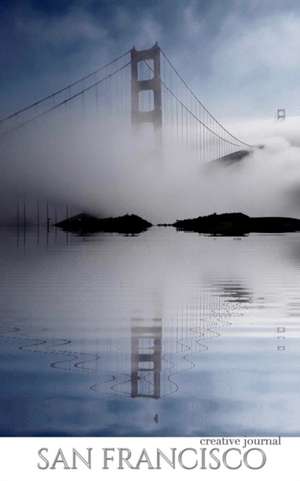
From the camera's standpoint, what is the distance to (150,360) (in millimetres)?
4375

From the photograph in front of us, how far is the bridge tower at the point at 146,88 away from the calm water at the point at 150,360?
40.4 ft

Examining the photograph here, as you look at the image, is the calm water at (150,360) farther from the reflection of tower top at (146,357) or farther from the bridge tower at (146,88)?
the bridge tower at (146,88)

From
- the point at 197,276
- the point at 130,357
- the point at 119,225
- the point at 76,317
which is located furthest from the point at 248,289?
the point at 119,225

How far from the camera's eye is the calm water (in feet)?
10.8

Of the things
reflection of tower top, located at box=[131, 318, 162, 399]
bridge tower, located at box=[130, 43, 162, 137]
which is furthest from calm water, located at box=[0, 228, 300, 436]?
bridge tower, located at box=[130, 43, 162, 137]

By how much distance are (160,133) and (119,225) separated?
50.8 ft

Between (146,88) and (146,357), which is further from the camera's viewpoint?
(146,88)

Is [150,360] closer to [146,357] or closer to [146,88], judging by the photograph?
[146,357]

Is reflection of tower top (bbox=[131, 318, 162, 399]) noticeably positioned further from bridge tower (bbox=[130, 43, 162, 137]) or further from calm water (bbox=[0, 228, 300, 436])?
bridge tower (bbox=[130, 43, 162, 137])

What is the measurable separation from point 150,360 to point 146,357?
0.08m

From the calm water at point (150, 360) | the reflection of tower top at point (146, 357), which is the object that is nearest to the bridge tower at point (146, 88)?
the calm water at point (150, 360)

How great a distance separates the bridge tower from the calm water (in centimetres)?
1230

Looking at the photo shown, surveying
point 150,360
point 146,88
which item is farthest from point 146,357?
point 146,88

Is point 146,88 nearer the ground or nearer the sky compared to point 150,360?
nearer the sky
